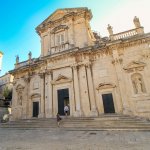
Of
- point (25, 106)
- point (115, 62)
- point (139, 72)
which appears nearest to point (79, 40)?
point (115, 62)

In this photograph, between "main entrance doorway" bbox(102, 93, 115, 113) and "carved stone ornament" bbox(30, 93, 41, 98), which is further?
"carved stone ornament" bbox(30, 93, 41, 98)

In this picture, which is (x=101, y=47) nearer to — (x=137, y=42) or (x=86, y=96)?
(x=137, y=42)

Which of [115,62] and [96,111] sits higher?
[115,62]

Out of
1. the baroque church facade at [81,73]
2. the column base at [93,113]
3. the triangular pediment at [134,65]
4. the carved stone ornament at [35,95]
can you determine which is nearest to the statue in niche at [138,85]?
the baroque church facade at [81,73]

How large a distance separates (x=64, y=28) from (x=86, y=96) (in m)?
10.0

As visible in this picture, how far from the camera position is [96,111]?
1424 cm

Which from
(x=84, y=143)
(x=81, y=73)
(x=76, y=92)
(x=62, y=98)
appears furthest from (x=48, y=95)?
(x=84, y=143)

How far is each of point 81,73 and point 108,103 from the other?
4.46m

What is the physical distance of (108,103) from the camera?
14461mm

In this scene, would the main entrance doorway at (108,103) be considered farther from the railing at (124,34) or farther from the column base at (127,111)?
the railing at (124,34)

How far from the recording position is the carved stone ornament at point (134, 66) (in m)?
13.8

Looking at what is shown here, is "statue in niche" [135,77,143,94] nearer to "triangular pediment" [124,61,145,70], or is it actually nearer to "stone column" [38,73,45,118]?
"triangular pediment" [124,61,145,70]

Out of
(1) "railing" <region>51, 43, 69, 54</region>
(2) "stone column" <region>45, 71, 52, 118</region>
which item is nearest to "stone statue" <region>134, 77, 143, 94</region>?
(1) "railing" <region>51, 43, 69, 54</region>

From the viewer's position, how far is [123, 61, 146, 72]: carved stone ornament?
1377 centimetres
